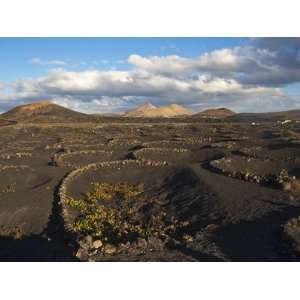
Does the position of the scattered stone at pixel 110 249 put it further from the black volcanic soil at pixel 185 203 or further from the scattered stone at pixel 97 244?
the scattered stone at pixel 97 244

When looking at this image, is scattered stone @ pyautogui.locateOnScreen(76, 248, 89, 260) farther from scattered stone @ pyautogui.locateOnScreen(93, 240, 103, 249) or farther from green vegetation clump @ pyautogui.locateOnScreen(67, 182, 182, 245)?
green vegetation clump @ pyautogui.locateOnScreen(67, 182, 182, 245)

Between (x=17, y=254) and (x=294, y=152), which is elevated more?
(x=294, y=152)

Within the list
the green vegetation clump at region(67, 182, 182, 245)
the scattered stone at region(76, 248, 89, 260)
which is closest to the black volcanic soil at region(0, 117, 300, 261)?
the scattered stone at region(76, 248, 89, 260)

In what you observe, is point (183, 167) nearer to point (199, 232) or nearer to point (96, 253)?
point (199, 232)

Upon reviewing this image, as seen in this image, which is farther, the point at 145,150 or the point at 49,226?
the point at 145,150

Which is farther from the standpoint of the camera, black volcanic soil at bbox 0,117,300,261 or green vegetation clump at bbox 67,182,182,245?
green vegetation clump at bbox 67,182,182,245

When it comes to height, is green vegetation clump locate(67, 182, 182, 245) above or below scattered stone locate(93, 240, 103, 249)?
below

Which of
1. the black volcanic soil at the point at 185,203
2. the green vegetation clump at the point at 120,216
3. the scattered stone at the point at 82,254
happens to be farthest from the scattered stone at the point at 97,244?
the green vegetation clump at the point at 120,216

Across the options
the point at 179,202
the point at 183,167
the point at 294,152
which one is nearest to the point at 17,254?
the point at 179,202

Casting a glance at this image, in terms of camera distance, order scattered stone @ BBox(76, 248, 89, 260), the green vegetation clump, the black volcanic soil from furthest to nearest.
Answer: the green vegetation clump
the black volcanic soil
scattered stone @ BBox(76, 248, 89, 260)
